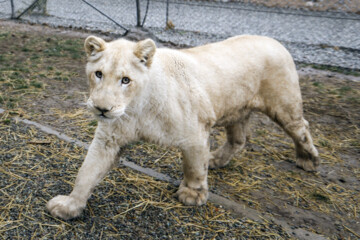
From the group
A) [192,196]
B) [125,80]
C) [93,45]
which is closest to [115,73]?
Result: [125,80]

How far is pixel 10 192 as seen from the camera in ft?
10.9

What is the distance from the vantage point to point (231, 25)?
1227cm

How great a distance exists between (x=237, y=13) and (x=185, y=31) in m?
4.35

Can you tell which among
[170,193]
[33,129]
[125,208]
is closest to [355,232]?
[170,193]

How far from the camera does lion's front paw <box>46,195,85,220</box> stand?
300 cm

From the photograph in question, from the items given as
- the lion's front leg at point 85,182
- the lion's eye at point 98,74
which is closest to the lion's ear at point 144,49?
the lion's eye at point 98,74

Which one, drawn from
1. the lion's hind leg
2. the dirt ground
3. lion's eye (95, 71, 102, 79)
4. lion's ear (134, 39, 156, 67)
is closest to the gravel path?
the dirt ground

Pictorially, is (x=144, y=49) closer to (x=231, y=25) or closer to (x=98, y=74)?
(x=98, y=74)

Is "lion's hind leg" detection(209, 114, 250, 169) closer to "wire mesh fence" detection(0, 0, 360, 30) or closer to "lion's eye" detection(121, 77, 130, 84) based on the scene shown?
"lion's eye" detection(121, 77, 130, 84)

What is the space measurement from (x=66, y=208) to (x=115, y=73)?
4.12ft

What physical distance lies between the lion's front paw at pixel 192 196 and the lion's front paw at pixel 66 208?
0.96 meters

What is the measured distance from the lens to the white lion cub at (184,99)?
2725 millimetres

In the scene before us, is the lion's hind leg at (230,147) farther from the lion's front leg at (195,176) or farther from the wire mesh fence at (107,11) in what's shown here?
the wire mesh fence at (107,11)

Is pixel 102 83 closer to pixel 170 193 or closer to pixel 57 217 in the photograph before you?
pixel 57 217
